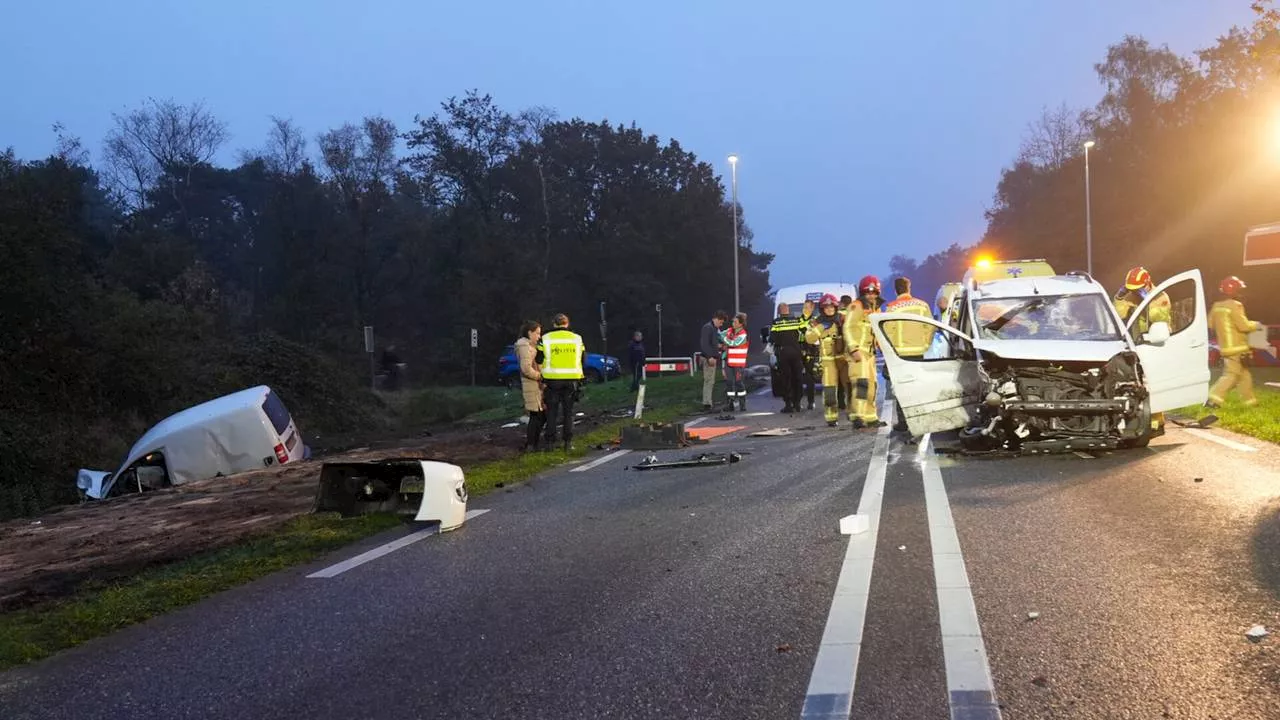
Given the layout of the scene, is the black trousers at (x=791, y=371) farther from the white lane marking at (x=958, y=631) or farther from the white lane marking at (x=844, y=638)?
the white lane marking at (x=844, y=638)

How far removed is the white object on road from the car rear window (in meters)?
9.27

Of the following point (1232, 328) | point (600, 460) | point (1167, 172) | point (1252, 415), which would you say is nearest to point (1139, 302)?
point (1232, 328)

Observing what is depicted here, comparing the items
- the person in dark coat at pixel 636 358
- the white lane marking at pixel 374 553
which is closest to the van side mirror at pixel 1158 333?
the white lane marking at pixel 374 553

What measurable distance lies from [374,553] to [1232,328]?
11.3m

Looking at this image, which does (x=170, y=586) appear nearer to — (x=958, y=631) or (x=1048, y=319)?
(x=958, y=631)

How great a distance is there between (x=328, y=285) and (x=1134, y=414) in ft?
168

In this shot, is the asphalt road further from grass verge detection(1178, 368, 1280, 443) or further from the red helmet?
the red helmet

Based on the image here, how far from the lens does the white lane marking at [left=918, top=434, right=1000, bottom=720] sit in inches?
148

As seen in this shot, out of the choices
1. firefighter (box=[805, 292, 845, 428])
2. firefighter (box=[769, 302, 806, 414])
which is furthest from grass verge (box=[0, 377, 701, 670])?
firefighter (box=[769, 302, 806, 414])

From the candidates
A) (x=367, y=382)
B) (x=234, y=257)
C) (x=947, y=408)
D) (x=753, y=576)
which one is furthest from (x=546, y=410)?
(x=234, y=257)

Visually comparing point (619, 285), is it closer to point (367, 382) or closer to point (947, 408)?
point (367, 382)

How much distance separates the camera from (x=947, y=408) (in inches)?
420

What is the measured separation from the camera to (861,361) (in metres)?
13.5

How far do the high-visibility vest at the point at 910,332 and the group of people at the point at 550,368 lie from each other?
12.3 ft
